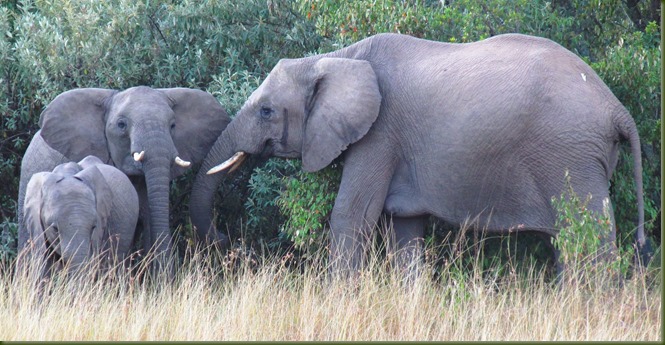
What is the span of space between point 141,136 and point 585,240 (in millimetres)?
3942

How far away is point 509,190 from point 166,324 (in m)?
2.85

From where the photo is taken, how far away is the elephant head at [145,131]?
10586 millimetres

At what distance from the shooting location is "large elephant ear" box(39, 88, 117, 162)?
36.5 feet

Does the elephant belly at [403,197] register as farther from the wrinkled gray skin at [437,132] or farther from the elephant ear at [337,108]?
the elephant ear at [337,108]

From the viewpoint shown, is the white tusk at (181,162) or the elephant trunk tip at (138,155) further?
the white tusk at (181,162)

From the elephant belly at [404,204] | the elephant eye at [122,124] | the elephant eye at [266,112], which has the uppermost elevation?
the elephant eye at [266,112]

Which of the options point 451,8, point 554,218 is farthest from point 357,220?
point 451,8

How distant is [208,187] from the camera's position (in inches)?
427

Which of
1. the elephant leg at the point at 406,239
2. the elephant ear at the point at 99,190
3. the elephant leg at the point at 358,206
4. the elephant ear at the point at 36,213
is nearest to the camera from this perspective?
the elephant ear at the point at 36,213

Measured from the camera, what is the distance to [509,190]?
31.4ft

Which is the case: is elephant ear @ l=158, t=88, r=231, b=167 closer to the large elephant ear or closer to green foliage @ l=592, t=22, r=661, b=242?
the large elephant ear

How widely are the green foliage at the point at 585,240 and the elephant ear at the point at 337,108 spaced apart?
5.83ft

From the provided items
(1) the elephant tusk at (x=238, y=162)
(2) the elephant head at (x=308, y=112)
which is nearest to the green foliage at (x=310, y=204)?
(2) the elephant head at (x=308, y=112)

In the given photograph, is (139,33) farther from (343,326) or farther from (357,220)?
(343,326)
